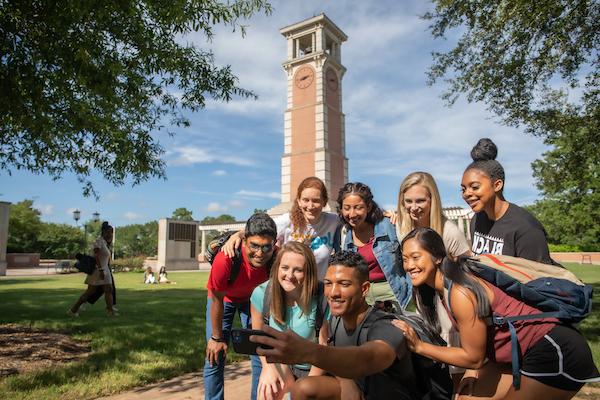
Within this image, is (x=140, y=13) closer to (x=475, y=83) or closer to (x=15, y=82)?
(x=15, y=82)

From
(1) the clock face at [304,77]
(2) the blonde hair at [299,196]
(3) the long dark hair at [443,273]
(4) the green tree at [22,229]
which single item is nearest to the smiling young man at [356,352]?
(3) the long dark hair at [443,273]

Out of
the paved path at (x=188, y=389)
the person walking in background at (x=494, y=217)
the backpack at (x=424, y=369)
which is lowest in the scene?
the paved path at (x=188, y=389)

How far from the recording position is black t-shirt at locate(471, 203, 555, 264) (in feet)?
8.66

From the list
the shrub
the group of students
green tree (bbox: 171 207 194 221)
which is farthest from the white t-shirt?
green tree (bbox: 171 207 194 221)

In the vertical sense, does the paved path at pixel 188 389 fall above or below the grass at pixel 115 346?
below

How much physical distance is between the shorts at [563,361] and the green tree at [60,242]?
54.2m

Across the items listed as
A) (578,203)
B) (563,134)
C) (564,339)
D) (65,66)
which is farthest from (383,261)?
(578,203)

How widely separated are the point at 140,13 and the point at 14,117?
2.14 metres

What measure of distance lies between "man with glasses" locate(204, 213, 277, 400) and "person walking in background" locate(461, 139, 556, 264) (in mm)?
1583

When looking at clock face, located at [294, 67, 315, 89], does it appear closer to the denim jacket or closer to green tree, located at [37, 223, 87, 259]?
green tree, located at [37, 223, 87, 259]

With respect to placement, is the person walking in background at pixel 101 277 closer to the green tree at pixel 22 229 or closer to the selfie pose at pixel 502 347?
the selfie pose at pixel 502 347

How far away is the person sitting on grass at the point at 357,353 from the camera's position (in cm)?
184

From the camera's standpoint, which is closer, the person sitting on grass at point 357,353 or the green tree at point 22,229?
the person sitting on grass at point 357,353

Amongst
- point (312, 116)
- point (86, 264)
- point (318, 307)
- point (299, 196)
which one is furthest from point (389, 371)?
point (312, 116)
